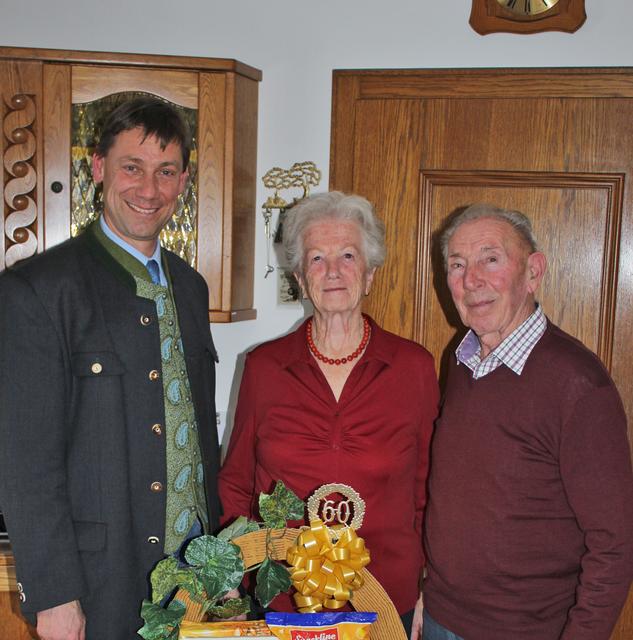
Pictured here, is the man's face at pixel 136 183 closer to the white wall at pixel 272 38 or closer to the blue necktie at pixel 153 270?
the blue necktie at pixel 153 270

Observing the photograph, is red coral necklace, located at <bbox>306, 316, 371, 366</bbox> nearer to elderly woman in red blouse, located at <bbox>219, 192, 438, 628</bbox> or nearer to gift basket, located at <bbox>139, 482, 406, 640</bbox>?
elderly woman in red blouse, located at <bbox>219, 192, 438, 628</bbox>

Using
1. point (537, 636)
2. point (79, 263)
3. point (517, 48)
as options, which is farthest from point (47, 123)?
point (537, 636)

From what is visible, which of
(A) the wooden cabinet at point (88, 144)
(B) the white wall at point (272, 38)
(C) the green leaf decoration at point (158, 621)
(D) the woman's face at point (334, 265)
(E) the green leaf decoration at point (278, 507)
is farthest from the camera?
(B) the white wall at point (272, 38)

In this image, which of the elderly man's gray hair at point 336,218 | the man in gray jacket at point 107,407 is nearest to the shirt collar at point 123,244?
the man in gray jacket at point 107,407

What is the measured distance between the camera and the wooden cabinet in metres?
2.04

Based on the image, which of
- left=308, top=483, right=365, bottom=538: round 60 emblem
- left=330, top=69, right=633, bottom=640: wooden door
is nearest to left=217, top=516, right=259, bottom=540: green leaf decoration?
left=308, top=483, right=365, bottom=538: round 60 emblem

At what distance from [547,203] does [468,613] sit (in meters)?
1.32

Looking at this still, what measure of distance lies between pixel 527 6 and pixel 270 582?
73.2 inches

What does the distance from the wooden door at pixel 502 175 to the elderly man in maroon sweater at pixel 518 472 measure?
780 millimetres

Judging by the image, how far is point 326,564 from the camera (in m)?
1.07

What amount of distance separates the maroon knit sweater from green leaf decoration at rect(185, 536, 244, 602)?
1.80ft

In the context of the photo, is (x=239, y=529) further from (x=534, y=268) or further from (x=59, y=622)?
(x=534, y=268)

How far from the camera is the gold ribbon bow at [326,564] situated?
1065mm

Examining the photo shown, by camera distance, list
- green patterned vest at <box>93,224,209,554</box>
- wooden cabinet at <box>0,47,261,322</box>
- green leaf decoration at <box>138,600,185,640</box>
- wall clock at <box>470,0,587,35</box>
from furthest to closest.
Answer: wall clock at <box>470,0,587,35</box>
wooden cabinet at <box>0,47,261,322</box>
green patterned vest at <box>93,224,209,554</box>
green leaf decoration at <box>138,600,185,640</box>
